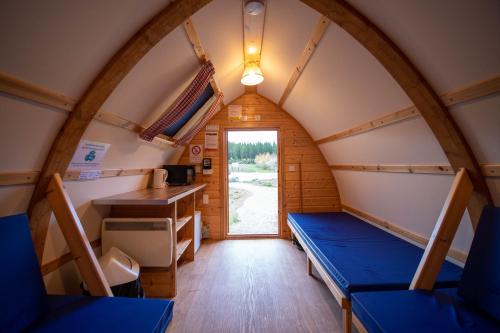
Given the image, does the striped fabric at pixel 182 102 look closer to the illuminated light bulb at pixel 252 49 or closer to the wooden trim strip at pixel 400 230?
the illuminated light bulb at pixel 252 49

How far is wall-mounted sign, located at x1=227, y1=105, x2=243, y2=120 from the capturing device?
3570 mm

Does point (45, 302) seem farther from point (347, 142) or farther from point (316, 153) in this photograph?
point (316, 153)

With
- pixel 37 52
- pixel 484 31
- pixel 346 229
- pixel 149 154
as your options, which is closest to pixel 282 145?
pixel 346 229

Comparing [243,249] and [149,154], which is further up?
[149,154]

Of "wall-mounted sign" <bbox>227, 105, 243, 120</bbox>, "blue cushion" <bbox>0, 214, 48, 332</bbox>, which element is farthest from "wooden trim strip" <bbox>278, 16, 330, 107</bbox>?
"blue cushion" <bbox>0, 214, 48, 332</bbox>

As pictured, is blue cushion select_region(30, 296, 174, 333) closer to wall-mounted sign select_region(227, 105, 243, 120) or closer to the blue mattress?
the blue mattress

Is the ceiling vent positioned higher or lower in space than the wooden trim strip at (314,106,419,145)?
higher

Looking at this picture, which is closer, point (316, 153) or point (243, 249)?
point (243, 249)

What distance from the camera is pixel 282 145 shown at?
3627mm

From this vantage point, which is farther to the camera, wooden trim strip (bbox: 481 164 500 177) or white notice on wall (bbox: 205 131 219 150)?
white notice on wall (bbox: 205 131 219 150)

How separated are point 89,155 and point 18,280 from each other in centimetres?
86

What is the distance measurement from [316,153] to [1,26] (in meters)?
3.57

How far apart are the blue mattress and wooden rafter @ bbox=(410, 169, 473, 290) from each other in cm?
13

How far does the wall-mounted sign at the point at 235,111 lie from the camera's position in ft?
11.7
